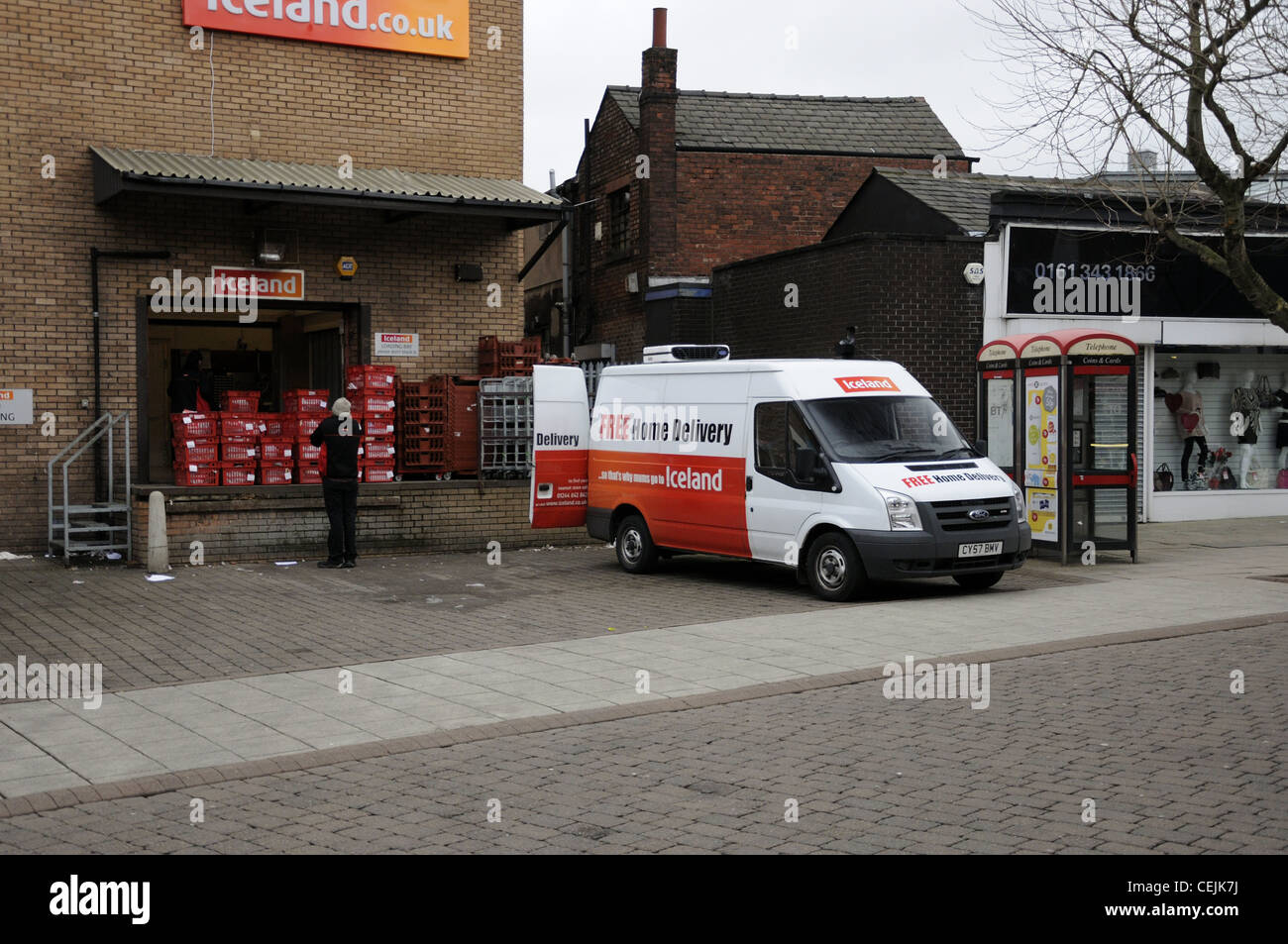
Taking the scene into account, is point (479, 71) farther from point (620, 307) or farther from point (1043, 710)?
point (1043, 710)

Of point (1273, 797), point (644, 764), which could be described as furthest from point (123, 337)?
point (1273, 797)

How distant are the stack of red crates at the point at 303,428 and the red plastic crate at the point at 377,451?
1.90 ft

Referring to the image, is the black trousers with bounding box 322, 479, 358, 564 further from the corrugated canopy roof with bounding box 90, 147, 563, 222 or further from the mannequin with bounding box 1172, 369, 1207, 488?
the mannequin with bounding box 1172, 369, 1207, 488

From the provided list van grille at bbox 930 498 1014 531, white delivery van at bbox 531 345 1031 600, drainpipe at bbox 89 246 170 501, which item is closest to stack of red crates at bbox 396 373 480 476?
white delivery van at bbox 531 345 1031 600

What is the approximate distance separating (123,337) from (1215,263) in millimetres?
12973

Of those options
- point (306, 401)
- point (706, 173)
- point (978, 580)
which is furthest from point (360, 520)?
point (706, 173)

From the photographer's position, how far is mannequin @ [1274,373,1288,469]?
21.2 meters

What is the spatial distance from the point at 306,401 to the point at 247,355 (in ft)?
13.3

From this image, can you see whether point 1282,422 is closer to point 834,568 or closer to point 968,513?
point 968,513

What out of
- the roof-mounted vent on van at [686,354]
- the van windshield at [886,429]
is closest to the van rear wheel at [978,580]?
the van windshield at [886,429]

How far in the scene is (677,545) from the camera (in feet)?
47.7

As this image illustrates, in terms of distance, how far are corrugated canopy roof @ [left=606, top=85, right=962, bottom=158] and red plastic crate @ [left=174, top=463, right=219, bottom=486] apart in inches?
562

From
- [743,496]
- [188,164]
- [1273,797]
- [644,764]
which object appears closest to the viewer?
[1273,797]

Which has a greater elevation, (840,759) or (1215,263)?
(1215,263)
